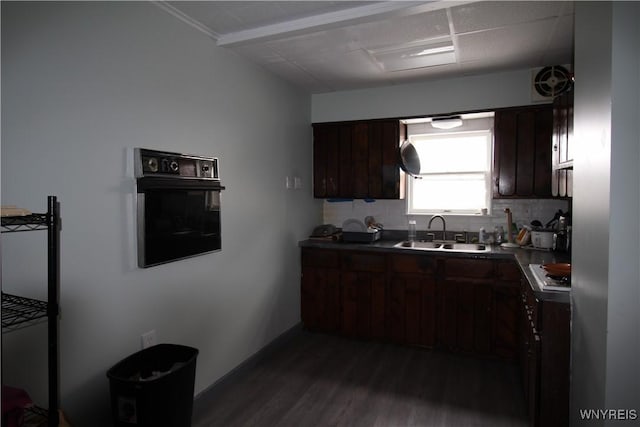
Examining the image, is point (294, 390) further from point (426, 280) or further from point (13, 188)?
point (13, 188)

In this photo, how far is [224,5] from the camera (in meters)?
2.37

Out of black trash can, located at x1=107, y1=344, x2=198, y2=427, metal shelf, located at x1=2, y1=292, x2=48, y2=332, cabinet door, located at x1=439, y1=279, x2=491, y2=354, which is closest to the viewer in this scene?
metal shelf, located at x1=2, y1=292, x2=48, y2=332

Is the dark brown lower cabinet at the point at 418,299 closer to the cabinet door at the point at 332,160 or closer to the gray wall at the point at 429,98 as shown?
the cabinet door at the point at 332,160

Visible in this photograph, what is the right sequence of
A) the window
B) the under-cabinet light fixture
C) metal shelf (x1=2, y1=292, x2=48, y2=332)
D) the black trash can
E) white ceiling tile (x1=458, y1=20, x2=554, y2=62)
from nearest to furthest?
metal shelf (x1=2, y1=292, x2=48, y2=332)
the black trash can
white ceiling tile (x1=458, y1=20, x2=554, y2=62)
the under-cabinet light fixture
the window

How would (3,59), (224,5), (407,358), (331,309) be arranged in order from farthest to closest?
(331,309) → (407,358) → (224,5) → (3,59)

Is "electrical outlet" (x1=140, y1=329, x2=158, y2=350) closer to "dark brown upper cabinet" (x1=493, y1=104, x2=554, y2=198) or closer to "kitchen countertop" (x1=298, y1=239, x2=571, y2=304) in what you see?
"kitchen countertop" (x1=298, y1=239, x2=571, y2=304)

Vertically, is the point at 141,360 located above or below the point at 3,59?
below

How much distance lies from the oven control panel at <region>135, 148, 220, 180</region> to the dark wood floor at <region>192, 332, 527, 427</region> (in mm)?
1513

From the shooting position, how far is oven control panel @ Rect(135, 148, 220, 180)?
2174 mm

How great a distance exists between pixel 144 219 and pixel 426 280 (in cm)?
243

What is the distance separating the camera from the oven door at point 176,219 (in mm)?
2213

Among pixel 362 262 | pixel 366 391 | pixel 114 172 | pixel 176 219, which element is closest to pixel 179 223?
pixel 176 219

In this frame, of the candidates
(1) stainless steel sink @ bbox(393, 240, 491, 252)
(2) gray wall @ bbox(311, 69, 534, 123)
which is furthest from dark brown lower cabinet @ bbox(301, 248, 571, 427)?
(2) gray wall @ bbox(311, 69, 534, 123)

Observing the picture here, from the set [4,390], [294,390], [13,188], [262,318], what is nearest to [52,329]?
[4,390]
